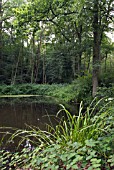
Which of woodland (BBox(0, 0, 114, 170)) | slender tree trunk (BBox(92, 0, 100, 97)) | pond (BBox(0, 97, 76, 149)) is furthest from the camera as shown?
slender tree trunk (BBox(92, 0, 100, 97))

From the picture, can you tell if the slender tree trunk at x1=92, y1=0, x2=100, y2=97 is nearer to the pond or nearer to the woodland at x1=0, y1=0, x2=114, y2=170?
the woodland at x1=0, y1=0, x2=114, y2=170

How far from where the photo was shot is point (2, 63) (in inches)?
776

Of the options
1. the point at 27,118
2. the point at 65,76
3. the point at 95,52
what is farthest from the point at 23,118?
the point at 65,76

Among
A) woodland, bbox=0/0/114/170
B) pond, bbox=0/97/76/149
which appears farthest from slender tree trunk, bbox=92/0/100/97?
pond, bbox=0/97/76/149

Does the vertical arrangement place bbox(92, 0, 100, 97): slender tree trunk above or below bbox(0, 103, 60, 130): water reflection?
above

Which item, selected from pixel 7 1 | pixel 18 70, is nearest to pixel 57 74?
pixel 18 70

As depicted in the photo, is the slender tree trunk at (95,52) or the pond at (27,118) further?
the slender tree trunk at (95,52)

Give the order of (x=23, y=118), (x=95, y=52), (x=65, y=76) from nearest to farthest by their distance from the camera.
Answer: (x=23, y=118), (x=95, y=52), (x=65, y=76)

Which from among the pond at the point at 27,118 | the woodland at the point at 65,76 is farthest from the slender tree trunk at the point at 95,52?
the pond at the point at 27,118

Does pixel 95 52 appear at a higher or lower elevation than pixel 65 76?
higher

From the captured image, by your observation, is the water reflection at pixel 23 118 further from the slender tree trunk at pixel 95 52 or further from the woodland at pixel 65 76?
the slender tree trunk at pixel 95 52

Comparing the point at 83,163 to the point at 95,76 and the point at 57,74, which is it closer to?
the point at 95,76

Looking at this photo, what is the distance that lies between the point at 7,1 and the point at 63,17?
1228 centimetres

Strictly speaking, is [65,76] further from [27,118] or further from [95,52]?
[27,118]
